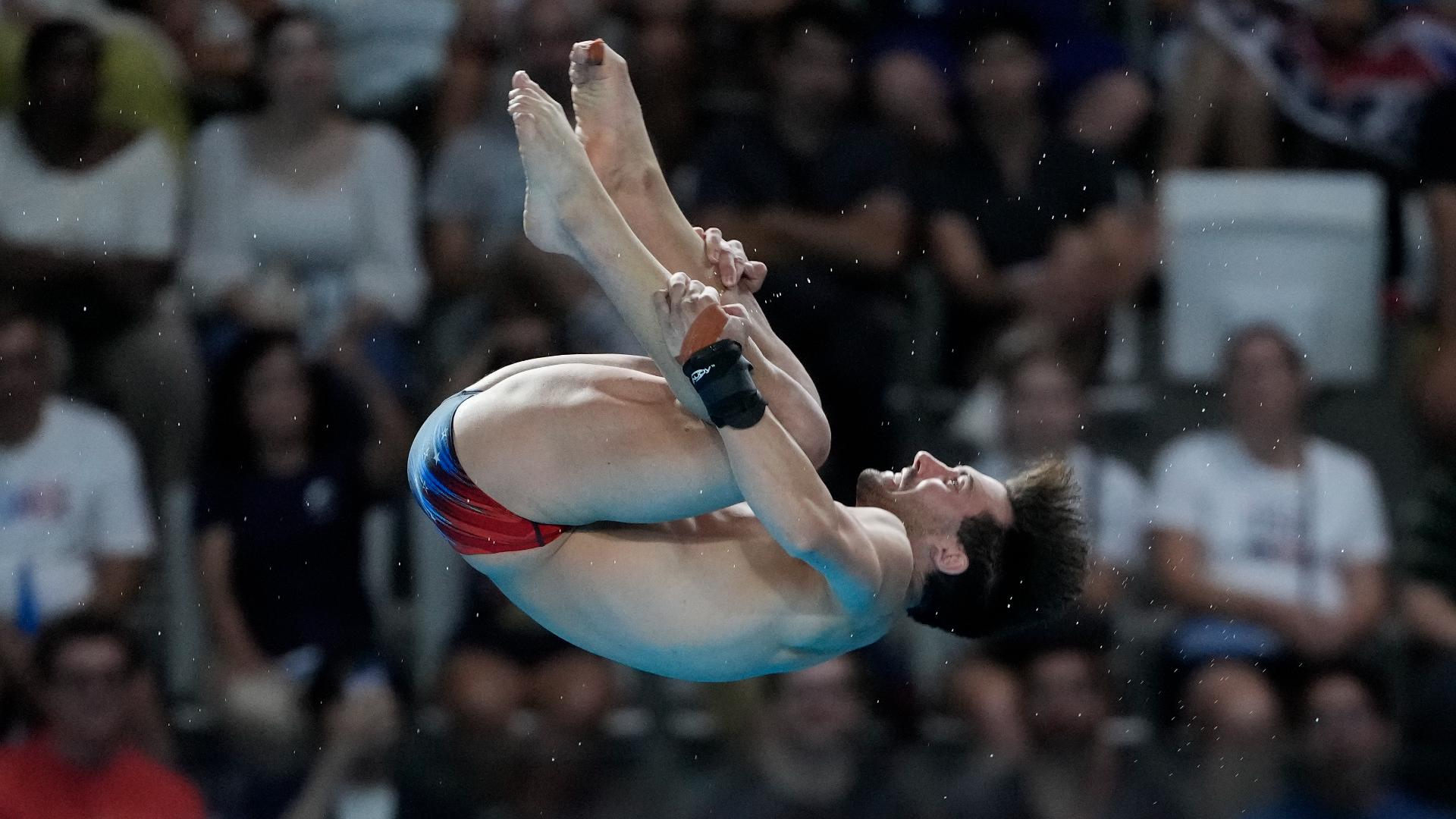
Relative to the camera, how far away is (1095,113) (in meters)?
5.53

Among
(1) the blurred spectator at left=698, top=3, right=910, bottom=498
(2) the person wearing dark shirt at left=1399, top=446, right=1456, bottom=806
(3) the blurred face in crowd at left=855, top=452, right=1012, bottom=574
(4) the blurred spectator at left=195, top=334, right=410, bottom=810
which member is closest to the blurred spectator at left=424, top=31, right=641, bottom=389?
(4) the blurred spectator at left=195, top=334, right=410, bottom=810

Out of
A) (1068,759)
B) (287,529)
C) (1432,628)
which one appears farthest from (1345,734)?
(287,529)

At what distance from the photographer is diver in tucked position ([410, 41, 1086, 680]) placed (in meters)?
2.83

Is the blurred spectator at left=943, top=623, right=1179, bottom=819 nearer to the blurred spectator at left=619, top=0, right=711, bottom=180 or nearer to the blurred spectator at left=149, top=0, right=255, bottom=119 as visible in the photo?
the blurred spectator at left=619, top=0, right=711, bottom=180

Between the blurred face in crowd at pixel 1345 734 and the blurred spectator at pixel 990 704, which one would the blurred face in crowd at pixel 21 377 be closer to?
the blurred spectator at pixel 990 704

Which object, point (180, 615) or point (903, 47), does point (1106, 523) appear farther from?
point (180, 615)

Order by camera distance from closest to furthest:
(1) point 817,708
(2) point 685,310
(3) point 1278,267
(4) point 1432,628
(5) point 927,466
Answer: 1. (2) point 685,310
2. (5) point 927,466
3. (1) point 817,708
4. (4) point 1432,628
5. (3) point 1278,267

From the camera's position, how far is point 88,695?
15.6 feet

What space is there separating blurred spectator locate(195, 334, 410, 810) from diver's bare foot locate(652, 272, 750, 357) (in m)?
2.46

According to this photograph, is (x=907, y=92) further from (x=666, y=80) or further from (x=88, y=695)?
(x=88, y=695)

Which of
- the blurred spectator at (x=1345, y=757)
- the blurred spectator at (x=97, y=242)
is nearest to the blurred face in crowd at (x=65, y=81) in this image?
the blurred spectator at (x=97, y=242)

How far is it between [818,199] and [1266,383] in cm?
142

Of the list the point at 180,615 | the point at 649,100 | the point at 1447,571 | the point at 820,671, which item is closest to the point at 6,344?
the point at 180,615

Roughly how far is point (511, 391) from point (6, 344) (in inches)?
103
